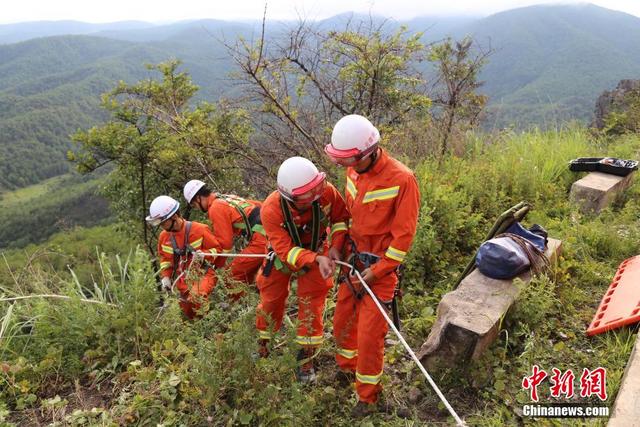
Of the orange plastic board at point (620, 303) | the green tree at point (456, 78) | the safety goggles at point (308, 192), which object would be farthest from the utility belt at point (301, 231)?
the green tree at point (456, 78)

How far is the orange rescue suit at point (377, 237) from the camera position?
290 centimetres

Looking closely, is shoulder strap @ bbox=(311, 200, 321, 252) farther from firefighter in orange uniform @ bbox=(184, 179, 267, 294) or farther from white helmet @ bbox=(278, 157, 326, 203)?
firefighter in orange uniform @ bbox=(184, 179, 267, 294)

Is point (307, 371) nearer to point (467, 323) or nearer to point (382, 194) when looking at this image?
point (467, 323)

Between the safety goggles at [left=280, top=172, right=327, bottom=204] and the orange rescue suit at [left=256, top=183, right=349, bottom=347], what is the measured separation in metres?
0.19

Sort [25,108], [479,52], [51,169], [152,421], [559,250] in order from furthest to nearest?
[25,108], [51,169], [479,52], [559,250], [152,421]

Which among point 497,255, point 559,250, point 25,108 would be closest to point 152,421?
point 497,255

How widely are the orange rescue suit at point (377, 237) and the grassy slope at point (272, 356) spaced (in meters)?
0.42

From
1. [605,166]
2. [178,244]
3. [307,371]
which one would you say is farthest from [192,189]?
[605,166]

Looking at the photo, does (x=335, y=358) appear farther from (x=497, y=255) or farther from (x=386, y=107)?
(x=386, y=107)

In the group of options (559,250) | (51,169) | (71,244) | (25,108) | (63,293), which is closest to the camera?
(63,293)

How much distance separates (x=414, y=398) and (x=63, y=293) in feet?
11.1

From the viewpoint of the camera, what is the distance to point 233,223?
5066mm

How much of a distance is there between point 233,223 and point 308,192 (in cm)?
227

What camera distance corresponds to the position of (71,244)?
1764 inches
